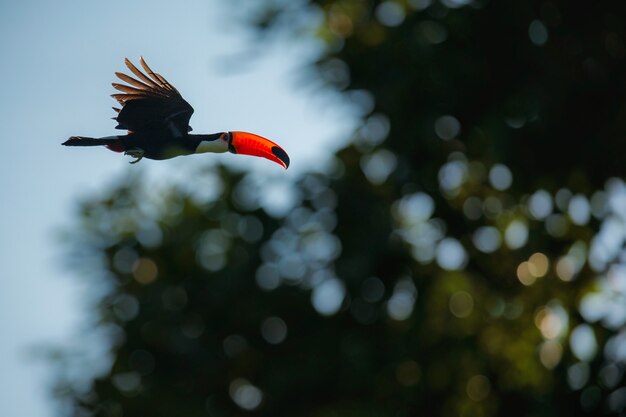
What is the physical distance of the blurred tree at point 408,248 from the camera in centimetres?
1377

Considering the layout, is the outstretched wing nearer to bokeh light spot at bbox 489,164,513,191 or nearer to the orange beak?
the orange beak

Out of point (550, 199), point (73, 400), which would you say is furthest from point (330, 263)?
point (73, 400)

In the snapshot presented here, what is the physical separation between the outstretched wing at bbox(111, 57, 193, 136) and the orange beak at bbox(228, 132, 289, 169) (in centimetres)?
7

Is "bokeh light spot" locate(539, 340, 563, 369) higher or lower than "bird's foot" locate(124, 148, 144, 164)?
lower

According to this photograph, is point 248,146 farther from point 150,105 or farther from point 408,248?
point 408,248

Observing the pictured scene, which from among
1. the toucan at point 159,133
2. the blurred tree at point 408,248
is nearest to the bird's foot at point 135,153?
the toucan at point 159,133

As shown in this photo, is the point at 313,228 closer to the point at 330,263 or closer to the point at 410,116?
the point at 330,263

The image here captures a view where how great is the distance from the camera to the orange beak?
1354mm

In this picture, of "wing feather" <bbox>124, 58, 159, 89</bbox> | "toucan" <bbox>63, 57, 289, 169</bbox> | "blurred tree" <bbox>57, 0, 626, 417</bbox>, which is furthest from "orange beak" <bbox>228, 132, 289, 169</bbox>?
"blurred tree" <bbox>57, 0, 626, 417</bbox>

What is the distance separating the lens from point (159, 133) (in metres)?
1.31

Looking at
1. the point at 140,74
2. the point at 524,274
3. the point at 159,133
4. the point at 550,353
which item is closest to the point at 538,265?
the point at 524,274

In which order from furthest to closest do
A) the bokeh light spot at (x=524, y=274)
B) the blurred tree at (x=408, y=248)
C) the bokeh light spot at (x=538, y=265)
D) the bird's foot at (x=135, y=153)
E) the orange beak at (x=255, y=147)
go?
1. the bokeh light spot at (x=524, y=274)
2. the bokeh light spot at (x=538, y=265)
3. the blurred tree at (x=408, y=248)
4. the orange beak at (x=255, y=147)
5. the bird's foot at (x=135, y=153)

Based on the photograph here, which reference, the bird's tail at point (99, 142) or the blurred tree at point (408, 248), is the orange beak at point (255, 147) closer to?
the bird's tail at point (99, 142)

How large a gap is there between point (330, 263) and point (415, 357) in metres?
2.39
